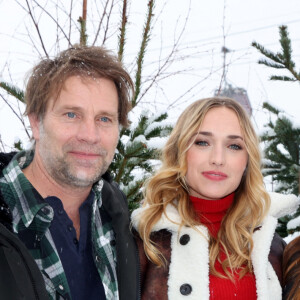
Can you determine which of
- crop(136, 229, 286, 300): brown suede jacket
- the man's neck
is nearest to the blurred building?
crop(136, 229, 286, 300): brown suede jacket

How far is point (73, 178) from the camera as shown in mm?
2611

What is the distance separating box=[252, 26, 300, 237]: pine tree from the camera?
3.97 m

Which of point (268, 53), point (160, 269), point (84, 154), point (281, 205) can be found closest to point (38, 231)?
point (84, 154)

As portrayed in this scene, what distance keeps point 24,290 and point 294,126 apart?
282 cm

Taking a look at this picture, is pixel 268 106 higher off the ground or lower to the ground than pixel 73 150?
higher

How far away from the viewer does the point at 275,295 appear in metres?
2.80

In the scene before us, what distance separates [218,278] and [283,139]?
1685mm

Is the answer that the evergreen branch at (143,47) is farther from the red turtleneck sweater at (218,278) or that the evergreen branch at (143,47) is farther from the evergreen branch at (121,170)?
the red turtleneck sweater at (218,278)

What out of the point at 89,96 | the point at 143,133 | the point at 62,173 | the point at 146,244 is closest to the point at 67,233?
the point at 62,173

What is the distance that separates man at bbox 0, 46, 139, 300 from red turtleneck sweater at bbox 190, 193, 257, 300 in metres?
0.51

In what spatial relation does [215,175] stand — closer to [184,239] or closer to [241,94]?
[184,239]

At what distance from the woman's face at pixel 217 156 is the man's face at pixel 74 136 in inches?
27.2

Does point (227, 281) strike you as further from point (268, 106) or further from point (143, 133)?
point (268, 106)

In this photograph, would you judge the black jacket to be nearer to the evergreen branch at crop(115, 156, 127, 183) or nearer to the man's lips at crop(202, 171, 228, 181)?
the man's lips at crop(202, 171, 228, 181)
